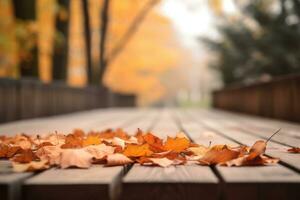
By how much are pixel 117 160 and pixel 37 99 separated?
5775mm

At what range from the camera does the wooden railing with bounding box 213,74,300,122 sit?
6.21m

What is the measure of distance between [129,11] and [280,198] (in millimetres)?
18616

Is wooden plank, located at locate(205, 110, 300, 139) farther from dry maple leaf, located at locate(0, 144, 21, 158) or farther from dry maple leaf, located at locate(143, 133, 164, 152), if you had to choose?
dry maple leaf, located at locate(0, 144, 21, 158)

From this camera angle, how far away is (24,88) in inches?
277

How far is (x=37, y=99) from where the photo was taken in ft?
25.4

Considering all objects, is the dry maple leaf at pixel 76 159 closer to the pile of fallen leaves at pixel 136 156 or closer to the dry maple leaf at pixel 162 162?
the pile of fallen leaves at pixel 136 156

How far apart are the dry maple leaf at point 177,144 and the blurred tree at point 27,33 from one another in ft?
25.7

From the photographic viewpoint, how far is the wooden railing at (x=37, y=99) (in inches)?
250

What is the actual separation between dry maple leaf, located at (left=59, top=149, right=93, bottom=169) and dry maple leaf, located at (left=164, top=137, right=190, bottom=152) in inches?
16.6

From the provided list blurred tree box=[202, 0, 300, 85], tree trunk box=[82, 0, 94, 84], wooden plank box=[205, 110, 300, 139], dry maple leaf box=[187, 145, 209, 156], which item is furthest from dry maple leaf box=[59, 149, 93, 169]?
tree trunk box=[82, 0, 94, 84]

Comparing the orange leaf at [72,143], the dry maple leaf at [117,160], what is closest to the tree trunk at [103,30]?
the orange leaf at [72,143]

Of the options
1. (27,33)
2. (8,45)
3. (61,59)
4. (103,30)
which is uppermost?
(103,30)

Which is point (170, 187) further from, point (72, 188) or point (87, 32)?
point (87, 32)

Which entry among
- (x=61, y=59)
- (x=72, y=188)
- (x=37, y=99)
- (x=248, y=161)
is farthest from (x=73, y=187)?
(x=61, y=59)
